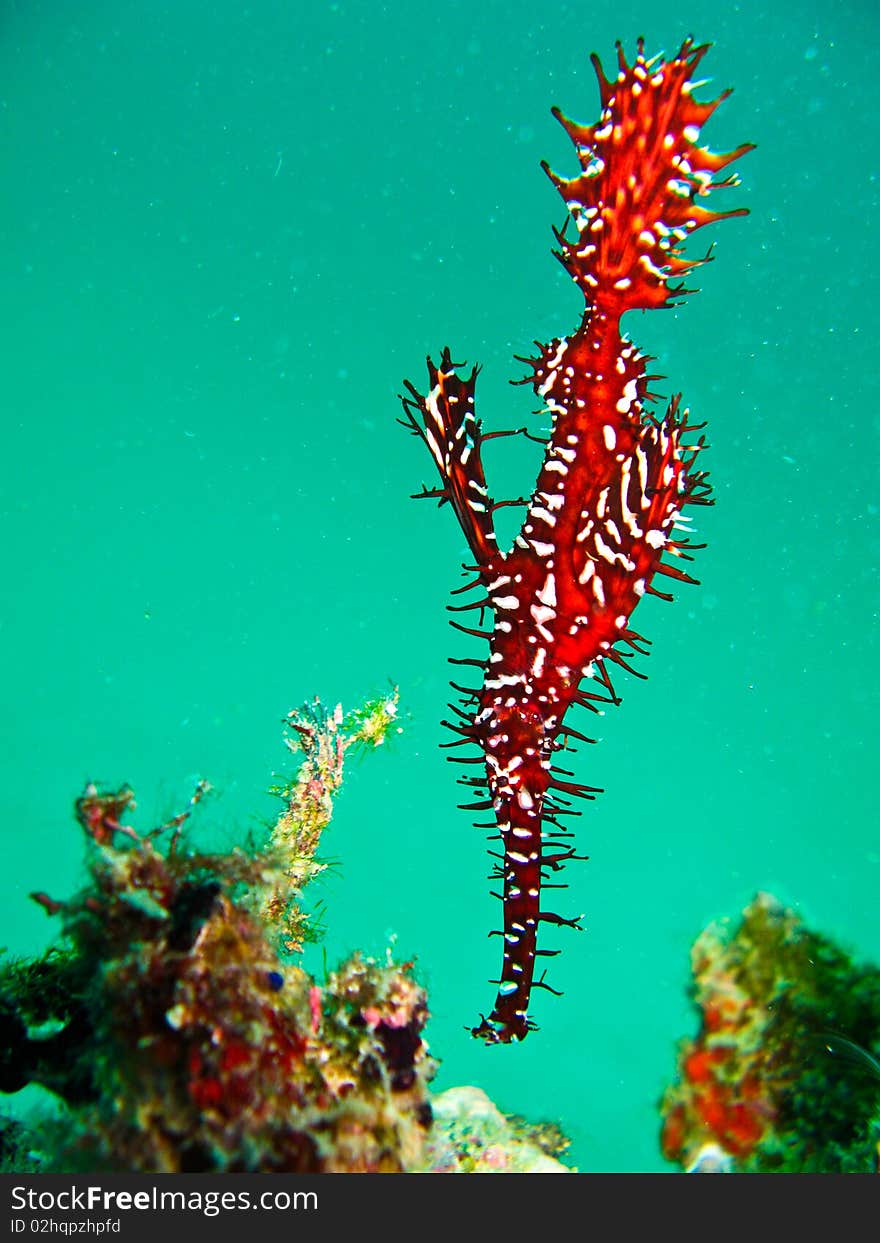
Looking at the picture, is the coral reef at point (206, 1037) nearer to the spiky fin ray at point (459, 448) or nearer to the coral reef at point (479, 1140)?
the spiky fin ray at point (459, 448)

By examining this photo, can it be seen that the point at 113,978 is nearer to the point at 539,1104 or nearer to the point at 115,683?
the point at 539,1104

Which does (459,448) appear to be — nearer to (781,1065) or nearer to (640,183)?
(640,183)

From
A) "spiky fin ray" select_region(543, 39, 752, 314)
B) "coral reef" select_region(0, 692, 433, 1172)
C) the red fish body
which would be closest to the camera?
"coral reef" select_region(0, 692, 433, 1172)

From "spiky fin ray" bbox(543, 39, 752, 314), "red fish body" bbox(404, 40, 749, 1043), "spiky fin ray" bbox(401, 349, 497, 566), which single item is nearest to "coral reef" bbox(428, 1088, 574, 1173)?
"red fish body" bbox(404, 40, 749, 1043)

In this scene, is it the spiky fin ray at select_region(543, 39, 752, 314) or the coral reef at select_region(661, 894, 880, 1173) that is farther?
the spiky fin ray at select_region(543, 39, 752, 314)

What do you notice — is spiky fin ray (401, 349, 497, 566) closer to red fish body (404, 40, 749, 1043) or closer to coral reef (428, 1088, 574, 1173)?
red fish body (404, 40, 749, 1043)

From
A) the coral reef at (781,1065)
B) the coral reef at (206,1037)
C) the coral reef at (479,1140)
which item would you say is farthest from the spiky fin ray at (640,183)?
the coral reef at (479,1140)

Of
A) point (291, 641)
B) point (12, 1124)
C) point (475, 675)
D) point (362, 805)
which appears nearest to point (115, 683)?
point (291, 641)

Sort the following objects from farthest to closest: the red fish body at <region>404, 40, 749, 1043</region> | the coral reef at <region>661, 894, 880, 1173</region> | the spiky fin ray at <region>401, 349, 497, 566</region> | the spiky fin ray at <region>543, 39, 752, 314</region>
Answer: the spiky fin ray at <region>401, 349, 497, 566</region>
the red fish body at <region>404, 40, 749, 1043</region>
the spiky fin ray at <region>543, 39, 752, 314</region>
the coral reef at <region>661, 894, 880, 1173</region>
